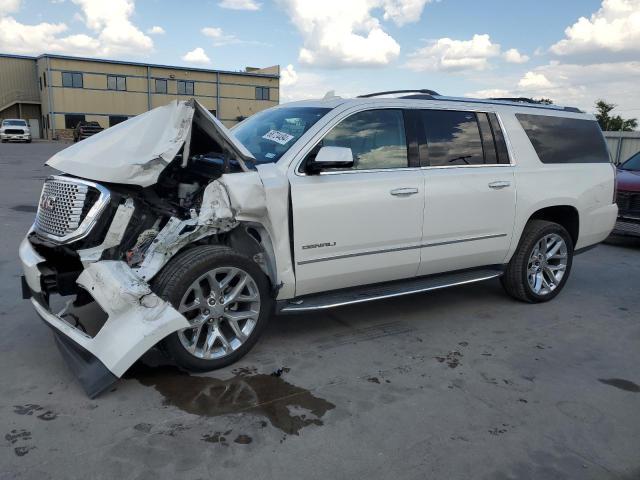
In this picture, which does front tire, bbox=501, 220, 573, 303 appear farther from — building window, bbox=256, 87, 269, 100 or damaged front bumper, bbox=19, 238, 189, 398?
building window, bbox=256, 87, 269, 100

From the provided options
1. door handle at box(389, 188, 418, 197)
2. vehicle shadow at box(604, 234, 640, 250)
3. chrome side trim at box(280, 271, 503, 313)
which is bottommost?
vehicle shadow at box(604, 234, 640, 250)

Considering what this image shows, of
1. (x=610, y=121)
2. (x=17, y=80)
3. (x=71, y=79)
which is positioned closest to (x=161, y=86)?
(x=71, y=79)

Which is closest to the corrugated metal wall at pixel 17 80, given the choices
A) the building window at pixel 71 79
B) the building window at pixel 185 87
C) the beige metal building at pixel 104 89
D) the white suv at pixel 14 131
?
the beige metal building at pixel 104 89

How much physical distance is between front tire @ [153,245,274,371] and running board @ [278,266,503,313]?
251 millimetres

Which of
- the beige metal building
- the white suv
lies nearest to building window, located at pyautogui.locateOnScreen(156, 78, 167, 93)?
the beige metal building

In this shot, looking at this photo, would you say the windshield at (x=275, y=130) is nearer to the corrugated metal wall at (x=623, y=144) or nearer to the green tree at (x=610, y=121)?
the corrugated metal wall at (x=623, y=144)

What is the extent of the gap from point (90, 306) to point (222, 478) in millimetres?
2606

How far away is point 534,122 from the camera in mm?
5441

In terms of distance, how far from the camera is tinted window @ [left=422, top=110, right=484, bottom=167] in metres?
4.71

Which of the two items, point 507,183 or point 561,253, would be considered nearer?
point 507,183

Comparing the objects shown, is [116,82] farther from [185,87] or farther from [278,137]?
[278,137]

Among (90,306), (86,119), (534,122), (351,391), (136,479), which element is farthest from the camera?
(86,119)

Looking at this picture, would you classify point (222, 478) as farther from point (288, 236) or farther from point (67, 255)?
point (67, 255)

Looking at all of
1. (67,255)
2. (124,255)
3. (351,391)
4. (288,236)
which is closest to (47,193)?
(67,255)
